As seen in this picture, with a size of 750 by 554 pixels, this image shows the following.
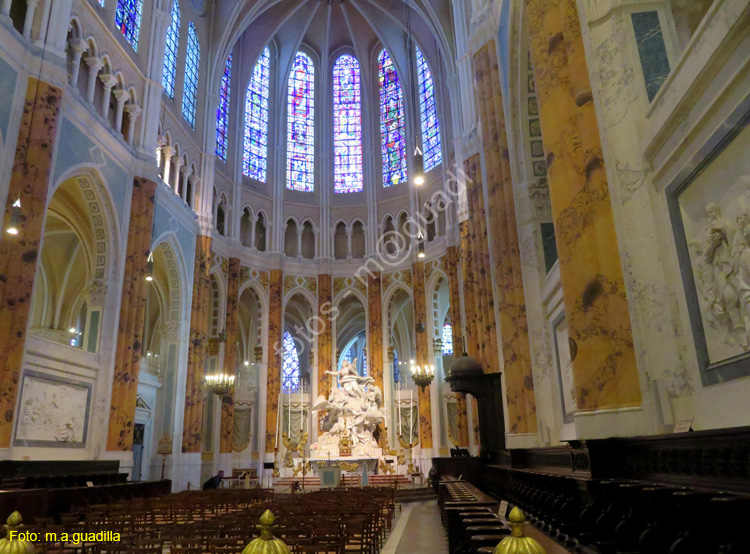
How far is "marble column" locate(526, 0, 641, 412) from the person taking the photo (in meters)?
5.53

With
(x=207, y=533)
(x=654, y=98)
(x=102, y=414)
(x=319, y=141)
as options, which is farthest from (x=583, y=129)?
(x=319, y=141)

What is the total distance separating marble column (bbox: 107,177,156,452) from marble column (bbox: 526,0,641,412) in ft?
42.8

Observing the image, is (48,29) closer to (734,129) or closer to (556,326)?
(556,326)

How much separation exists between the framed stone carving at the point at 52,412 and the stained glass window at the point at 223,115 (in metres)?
13.4

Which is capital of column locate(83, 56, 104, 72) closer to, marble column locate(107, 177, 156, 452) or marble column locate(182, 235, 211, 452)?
marble column locate(107, 177, 156, 452)

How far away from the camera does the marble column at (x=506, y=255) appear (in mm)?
11211

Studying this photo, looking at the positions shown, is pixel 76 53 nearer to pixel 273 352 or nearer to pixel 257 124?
pixel 257 124

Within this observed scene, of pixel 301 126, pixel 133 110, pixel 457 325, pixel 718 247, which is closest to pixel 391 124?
pixel 301 126

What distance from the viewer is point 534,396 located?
1105 centimetres

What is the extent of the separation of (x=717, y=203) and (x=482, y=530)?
11.7 ft

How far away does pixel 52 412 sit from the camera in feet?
43.8

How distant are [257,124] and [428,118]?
8157mm

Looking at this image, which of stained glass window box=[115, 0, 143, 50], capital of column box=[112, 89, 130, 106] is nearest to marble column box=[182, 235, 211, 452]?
capital of column box=[112, 89, 130, 106]

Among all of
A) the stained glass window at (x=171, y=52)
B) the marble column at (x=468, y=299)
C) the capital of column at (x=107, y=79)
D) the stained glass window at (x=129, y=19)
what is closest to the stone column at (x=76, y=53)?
the capital of column at (x=107, y=79)
